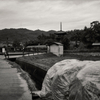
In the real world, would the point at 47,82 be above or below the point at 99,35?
below

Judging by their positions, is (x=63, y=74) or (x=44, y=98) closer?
(x=63, y=74)

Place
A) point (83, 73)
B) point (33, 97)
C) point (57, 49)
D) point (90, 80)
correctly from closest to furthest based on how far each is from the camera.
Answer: point (90, 80)
point (83, 73)
point (33, 97)
point (57, 49)

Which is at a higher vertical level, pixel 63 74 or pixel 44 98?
pixel 63 74

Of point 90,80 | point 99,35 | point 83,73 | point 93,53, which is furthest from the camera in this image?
point 99,35

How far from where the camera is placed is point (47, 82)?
5434 millimetres

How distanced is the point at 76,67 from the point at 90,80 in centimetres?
132

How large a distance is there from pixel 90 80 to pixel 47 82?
8.02 feet

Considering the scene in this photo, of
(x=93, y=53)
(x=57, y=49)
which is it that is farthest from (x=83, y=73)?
(x=57, y=49)

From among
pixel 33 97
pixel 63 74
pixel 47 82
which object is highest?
pixel 63 74

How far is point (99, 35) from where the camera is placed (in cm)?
3875

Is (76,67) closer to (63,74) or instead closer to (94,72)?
(63,74)

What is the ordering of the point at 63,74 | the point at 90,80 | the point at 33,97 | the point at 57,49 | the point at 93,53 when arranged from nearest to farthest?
the point at 90,80, the point at 63,74, the point at 33,97, the point at 93,53, the point at 57,49

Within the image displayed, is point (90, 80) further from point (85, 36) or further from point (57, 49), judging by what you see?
point (85, 36)

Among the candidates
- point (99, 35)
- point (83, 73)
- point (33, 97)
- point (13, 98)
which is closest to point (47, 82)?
point (33, 97)
